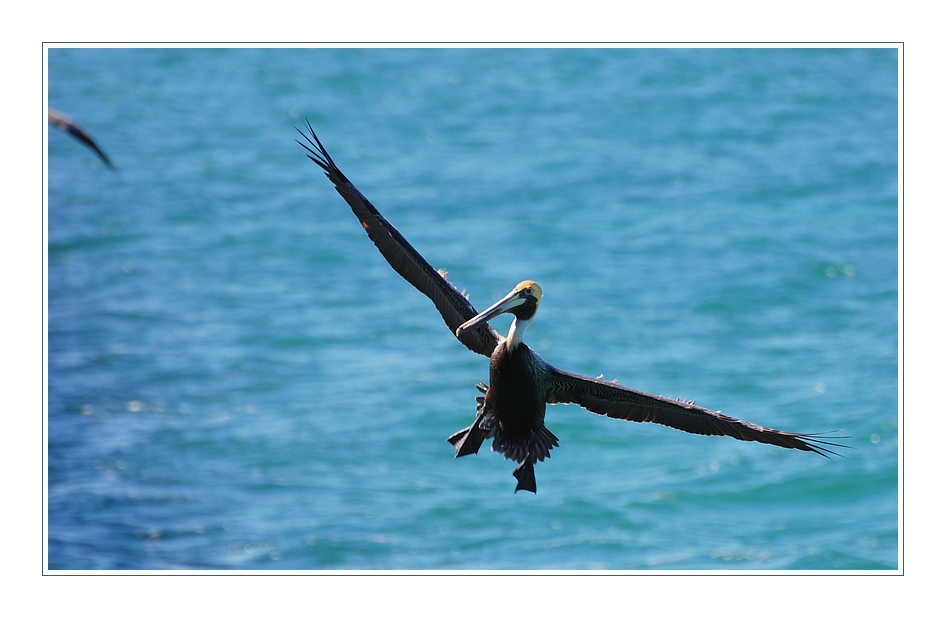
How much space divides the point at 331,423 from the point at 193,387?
11.3 feet

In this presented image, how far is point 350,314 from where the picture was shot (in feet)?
93.2

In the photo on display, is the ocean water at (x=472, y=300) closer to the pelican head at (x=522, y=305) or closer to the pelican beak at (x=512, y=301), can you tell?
the pelican head at (x=522, y=305)

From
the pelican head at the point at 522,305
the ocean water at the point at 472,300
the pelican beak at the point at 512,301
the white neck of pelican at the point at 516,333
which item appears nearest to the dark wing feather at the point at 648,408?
the white neck of pelican at the point at 516,333

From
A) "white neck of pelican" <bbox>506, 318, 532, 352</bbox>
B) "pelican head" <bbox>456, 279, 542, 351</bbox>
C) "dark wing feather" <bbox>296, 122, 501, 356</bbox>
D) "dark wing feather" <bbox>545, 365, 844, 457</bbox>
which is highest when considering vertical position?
"dark wing feather" <bbox>296, 122, 501, 356</bbox>

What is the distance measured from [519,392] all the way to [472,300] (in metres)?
17.8

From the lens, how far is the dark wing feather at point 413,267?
326 inches

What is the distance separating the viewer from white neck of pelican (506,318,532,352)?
298 inches

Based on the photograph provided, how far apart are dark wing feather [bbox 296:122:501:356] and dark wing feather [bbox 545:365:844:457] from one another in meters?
0.64

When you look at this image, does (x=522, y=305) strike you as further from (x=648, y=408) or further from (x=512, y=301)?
(x=648, y=408)

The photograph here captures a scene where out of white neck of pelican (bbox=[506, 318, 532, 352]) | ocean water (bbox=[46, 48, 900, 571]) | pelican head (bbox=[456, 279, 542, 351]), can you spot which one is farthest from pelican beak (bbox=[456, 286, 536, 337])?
ocean water (bbox=[46, 48, 900, 571])

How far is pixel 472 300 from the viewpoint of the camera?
25.7 meters

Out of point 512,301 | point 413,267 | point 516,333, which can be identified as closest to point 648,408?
point 516,333

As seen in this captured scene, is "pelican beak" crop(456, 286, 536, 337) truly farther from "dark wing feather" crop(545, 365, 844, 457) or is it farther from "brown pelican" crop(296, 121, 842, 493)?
"dark wing feather" crop(545, 365, 844, 457)

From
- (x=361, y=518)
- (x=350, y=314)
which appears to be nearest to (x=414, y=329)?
(x=350, y=314)
